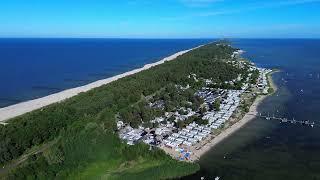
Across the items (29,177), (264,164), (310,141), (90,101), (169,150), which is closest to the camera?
(29,177)

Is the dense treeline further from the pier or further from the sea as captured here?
the pier

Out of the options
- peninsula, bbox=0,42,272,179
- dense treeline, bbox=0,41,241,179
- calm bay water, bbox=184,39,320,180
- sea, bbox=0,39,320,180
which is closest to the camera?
peninsula, bbox=0,42,272,179

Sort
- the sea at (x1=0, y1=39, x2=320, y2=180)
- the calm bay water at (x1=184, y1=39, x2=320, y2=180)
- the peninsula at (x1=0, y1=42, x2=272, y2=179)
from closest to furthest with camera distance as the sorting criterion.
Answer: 1. the peninsula at (x1=0, y1=42, x2=272, y2=179)
2. the calm bay water at (x1=184, y1=39, x2=320, y2=180)
3. the sea at (x1=0, y1=39, x2=320, y2=180)

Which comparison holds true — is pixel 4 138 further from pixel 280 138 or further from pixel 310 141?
pixel 310 141

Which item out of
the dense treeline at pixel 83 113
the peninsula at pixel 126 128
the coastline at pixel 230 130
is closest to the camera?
the peninsula at pixel 126 128

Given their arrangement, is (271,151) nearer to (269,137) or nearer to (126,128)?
(269,137)

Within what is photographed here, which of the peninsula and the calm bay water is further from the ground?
the peninsula

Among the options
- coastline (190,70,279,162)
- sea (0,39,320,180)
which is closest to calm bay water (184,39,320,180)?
sea (0,39,320,180)

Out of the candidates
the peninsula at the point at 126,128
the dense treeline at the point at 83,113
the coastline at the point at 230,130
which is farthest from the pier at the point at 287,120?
the dense treeline at the point at 83,113

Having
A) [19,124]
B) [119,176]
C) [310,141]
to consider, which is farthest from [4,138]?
[310,141]

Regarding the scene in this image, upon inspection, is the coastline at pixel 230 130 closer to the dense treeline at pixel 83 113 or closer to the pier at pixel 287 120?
the pier at pixel 287 120

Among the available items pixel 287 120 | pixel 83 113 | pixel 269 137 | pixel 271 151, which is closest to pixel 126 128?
pixel 83 113
